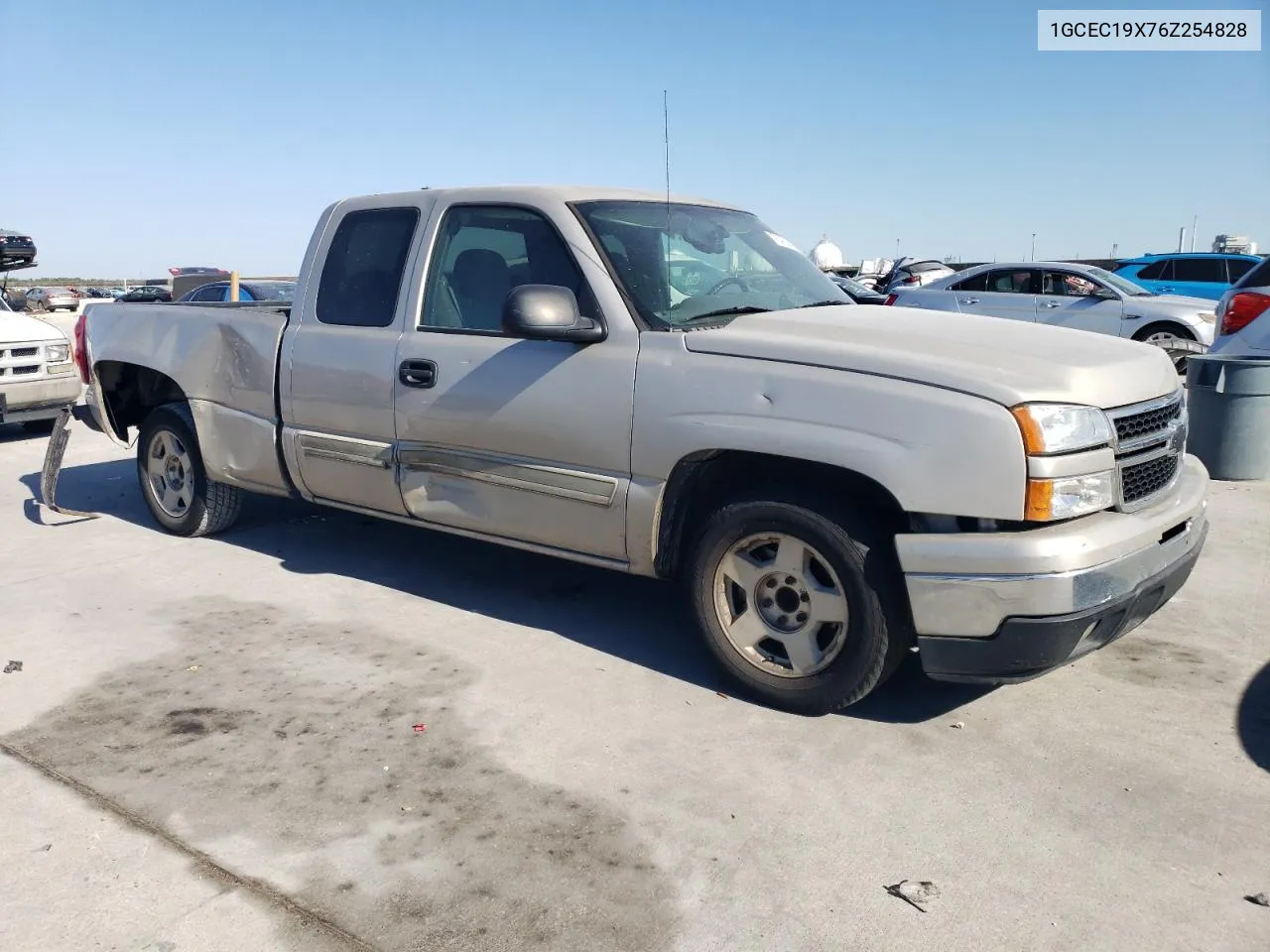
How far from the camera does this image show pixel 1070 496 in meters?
3.31

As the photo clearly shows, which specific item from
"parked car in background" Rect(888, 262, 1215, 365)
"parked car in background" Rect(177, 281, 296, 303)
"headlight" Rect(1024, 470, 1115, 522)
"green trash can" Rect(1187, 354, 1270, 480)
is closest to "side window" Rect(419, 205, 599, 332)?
"headlight" Rect(1024, 470, 1115, 522)

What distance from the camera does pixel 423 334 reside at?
186 inches

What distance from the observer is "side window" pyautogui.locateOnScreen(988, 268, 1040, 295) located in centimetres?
1385

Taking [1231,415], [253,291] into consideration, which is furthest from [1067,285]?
[253,291]

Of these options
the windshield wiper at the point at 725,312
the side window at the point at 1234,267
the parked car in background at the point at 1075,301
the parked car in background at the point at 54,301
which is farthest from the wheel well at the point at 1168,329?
the parked car in background at the point at 54,301

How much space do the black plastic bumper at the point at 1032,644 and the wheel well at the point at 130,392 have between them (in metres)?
4.88

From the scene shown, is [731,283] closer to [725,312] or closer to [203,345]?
[725,312]

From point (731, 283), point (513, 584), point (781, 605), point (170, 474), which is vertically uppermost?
point (731, 283)

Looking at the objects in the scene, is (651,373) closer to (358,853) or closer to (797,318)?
(797,318)

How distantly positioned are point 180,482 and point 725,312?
3.87 m

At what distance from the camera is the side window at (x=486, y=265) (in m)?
4.43

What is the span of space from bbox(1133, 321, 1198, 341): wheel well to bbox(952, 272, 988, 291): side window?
80.1 inches

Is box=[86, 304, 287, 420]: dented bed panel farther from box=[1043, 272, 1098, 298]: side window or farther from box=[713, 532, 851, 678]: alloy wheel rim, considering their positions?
box=[1043, 272, 1098, 298]: side window

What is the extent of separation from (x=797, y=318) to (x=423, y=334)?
169 cm
